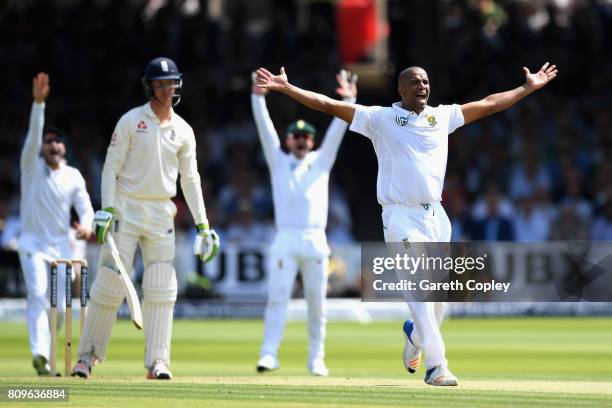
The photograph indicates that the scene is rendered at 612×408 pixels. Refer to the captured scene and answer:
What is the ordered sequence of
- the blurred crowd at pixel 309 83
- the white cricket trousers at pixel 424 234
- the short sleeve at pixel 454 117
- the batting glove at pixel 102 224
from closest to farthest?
the white cricket trousers at pixel 424 234, the short sleeve at pixel 454 117, the batting glove at pixel 102 224, the blurred crowd at pixel 309 83

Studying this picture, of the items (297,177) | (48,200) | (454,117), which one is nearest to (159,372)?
(48,200)

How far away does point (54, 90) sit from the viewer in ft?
→ 68.5

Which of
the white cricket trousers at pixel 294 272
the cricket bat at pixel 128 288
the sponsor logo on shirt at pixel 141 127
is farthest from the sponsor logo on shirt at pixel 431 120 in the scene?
the white cricket trousers at pixel 294 272

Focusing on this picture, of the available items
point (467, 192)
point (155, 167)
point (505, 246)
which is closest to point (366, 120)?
point (155, 167)

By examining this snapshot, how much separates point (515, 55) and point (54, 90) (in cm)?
653

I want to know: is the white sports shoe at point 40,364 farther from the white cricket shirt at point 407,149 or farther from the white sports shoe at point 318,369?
the white cricket shirt at point 407,149

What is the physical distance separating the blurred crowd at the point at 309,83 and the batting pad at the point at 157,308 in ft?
31.9

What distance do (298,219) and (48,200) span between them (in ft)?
6.44

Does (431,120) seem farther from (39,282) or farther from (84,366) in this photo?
(39,282)

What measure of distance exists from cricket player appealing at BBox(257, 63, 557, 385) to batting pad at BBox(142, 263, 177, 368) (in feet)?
5.47

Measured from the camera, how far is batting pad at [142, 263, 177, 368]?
1000 cm

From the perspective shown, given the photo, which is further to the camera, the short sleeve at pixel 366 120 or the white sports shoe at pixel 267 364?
the white sports shoe at pixel 267 364

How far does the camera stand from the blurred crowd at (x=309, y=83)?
2027cm

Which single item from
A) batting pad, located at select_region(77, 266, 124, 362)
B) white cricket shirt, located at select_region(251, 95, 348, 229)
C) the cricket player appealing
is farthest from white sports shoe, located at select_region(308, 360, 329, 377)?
the cricket player appealing
